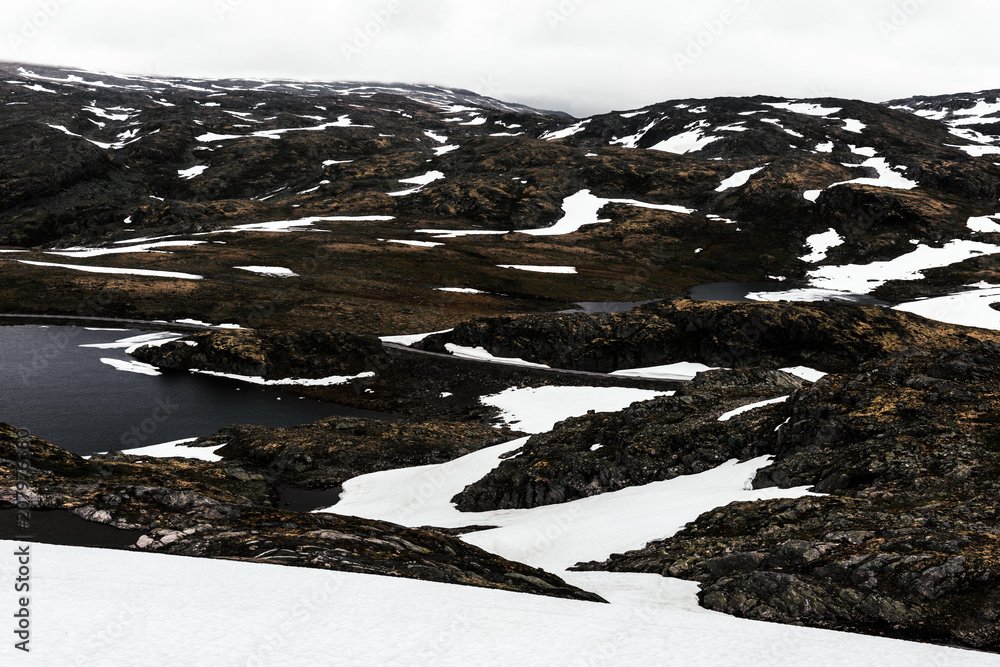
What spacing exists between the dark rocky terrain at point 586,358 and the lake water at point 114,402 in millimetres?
4765

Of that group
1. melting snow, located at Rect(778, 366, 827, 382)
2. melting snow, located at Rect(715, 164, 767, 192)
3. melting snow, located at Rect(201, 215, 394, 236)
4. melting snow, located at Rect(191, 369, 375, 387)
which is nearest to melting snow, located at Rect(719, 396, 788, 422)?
melting snow, located at Rect(778, 366, 827, 382)

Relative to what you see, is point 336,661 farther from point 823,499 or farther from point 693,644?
point 823,499

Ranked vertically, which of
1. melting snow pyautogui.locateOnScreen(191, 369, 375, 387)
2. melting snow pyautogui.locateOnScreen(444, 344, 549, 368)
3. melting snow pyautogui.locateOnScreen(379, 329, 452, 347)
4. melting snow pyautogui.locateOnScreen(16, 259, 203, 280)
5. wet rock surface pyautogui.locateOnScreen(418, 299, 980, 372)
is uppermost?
melting snow pyautogui.locateOnScreen(16, 259, 203, 280)

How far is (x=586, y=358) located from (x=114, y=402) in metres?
54.1

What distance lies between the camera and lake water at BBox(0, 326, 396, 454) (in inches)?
2013

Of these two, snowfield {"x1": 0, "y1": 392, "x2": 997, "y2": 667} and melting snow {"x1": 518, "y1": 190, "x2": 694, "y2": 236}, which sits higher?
melting snow {"x1": 518, "y1": 190, "x2": 694, "y2": 236}

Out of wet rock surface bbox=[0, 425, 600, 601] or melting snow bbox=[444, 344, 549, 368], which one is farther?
melting snow bbox=[444, 344, 549, 368]

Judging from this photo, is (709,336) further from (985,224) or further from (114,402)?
(985,224)

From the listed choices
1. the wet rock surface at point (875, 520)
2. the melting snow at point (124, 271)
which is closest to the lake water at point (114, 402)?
the melting snow at point (124, 271)

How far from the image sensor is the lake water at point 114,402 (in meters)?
51.1

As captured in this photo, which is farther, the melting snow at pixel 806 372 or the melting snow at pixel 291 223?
the melting snow at pixel 291 223

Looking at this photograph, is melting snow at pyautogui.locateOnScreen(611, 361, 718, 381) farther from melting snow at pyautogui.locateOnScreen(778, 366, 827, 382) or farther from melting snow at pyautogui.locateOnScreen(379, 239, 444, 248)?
melting snow at pyautogui.locateOnScreen(379, 239, 444, 248)

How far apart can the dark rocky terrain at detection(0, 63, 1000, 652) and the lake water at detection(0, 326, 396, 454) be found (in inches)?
188

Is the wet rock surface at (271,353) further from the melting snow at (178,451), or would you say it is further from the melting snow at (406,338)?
the melting snow at (178,451)
